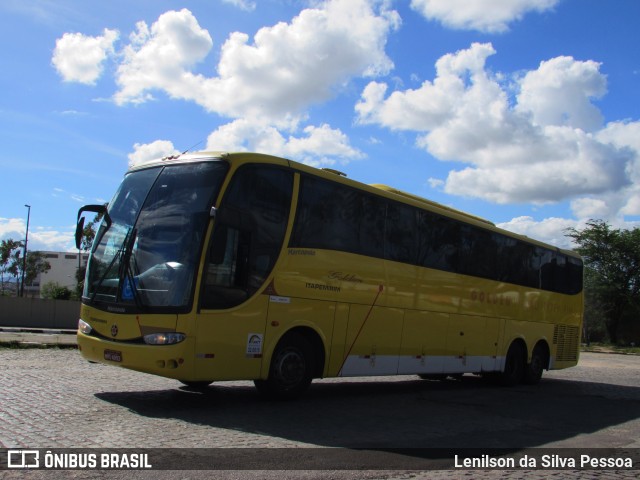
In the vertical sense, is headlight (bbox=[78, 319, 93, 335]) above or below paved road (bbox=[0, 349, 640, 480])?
above

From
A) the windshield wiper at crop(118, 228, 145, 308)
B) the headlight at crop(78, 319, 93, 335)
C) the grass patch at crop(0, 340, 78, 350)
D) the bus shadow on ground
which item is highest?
the windshield wiper at crop(118, 228, 145, 308)

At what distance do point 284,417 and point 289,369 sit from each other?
130 centimetres

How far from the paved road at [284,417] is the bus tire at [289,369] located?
24 cm

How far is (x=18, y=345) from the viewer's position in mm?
17469

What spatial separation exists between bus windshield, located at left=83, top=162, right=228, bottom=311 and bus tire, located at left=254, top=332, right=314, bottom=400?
6.43ft

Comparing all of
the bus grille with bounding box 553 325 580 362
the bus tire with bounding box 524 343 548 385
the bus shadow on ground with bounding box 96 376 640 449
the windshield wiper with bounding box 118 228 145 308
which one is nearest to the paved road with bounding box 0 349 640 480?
the bus shadow on ground with bounding box 96 376 640 449

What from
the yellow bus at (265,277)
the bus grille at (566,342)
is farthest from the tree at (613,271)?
the yellow bus at (265,277)

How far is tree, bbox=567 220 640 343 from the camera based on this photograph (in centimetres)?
5550

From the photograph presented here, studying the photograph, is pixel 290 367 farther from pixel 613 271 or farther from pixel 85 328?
pixel 613 271

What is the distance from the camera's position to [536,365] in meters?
17.0

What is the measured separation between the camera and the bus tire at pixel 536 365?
1662 cm

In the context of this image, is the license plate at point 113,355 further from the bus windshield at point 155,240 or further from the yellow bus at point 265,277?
the bus windshield at point 155,240

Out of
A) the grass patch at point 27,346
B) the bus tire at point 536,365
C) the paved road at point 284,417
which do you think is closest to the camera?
the paved road at point 284,417

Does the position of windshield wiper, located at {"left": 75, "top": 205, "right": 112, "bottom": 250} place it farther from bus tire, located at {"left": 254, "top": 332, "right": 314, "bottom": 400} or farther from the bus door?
bus tire, located at {"left": 254, "top": 332, "right": 314, "bottom": 400}
